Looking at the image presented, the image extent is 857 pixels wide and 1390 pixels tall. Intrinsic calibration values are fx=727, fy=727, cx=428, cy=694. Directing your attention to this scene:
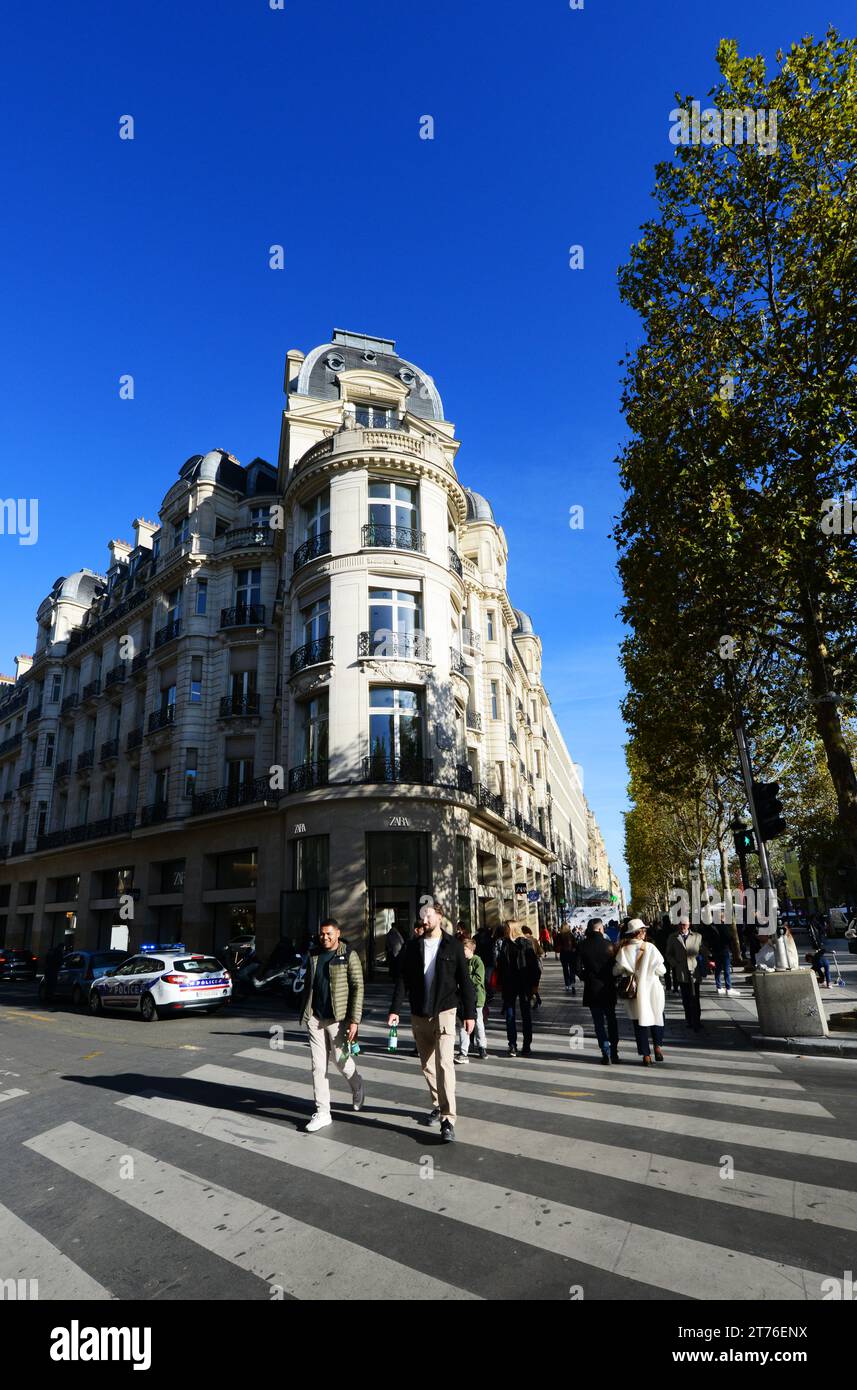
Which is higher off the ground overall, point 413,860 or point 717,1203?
point 413,860

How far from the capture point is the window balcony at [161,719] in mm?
30166

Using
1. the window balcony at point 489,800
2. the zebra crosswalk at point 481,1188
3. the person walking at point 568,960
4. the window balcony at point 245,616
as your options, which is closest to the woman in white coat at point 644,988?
the zebra crosswalk at point 481,1188

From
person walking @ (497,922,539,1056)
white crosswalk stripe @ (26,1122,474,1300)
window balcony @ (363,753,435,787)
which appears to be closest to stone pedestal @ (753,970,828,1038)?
person walking @ (497,922,539,1056)

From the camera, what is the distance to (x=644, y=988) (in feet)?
29.4

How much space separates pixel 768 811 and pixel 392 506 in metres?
16.8

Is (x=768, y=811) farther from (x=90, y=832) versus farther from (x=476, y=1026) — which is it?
(x=90, y=832)

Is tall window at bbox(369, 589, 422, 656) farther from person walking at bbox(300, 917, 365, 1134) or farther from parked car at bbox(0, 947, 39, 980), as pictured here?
parked car at bbox(0, 947, 39, 980)

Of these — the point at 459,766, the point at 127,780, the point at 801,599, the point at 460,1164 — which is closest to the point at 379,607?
the point at 459,766

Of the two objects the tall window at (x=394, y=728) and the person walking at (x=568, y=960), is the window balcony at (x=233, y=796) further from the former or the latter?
the person walking at (x=568, y=960)

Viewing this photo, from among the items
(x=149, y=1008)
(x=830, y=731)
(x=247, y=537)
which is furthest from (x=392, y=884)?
(x=247, y=537)

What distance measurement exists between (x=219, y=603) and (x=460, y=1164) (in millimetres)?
27696
